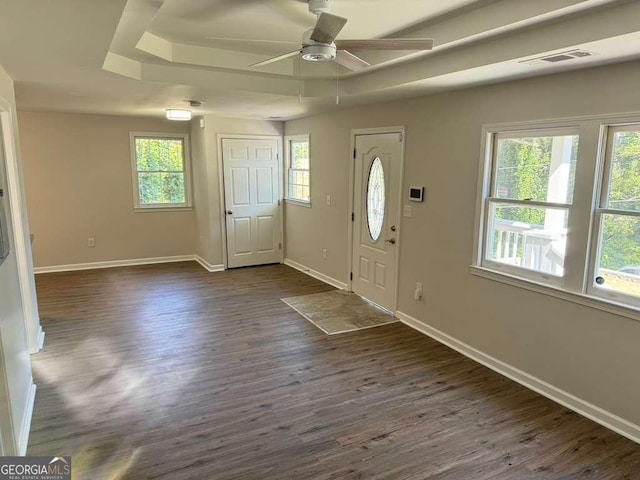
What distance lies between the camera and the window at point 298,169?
6488mm

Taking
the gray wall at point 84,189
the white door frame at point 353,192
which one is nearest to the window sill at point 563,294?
the white door frame at point 353,192

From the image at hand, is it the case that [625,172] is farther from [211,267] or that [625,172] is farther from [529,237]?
[211,267]

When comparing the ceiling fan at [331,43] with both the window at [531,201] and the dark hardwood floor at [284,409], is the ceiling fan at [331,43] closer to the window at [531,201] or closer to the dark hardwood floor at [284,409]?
the window at [531,201]

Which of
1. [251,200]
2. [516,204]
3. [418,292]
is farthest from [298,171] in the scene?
[516,204]

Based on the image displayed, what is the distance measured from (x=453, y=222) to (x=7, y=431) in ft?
11.7

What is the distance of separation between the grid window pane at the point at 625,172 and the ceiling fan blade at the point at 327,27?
6.48 feet

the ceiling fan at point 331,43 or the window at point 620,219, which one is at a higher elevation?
the ceiling fan at point 331,43

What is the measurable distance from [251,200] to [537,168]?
4.62 meters

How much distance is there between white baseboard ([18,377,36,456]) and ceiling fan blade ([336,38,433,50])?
9.84 ft

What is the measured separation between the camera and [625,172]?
271 centimetres

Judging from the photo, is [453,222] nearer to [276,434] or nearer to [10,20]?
[276,434]

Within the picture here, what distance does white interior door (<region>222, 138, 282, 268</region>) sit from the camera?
6.66 metres

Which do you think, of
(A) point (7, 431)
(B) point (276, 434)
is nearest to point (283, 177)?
(B) point (276, 434)

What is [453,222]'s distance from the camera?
12.9 feet
